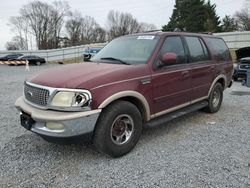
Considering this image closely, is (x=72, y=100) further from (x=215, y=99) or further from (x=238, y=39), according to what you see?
(x=238, y=39)

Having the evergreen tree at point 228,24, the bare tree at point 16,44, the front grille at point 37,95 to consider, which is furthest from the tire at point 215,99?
the bare tree at point 16,44

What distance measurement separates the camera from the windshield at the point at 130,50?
4.10 meters

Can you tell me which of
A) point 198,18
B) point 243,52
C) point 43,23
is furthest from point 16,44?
point 243,52

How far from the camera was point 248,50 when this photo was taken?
11.3 metres

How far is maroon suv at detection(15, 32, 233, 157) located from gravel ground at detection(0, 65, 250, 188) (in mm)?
366

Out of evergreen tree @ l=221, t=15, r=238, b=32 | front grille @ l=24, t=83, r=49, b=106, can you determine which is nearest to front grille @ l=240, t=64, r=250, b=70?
front grille @ l=24, t=83, r=49, b=106

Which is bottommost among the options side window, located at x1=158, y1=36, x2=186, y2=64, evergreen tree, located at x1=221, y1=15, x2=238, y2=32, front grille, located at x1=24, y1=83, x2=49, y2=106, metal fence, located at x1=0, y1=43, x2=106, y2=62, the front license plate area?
metal fence, located at x1=0, y1=43, x2=106, y2=62

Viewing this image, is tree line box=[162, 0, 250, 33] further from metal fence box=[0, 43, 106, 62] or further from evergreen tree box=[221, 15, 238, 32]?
metal fence box=[0, 43, 106, 62]

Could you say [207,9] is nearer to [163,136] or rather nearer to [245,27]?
[245,27]

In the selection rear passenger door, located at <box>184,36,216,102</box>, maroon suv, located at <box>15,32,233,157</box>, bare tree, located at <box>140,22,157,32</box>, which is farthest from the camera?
bare tree, located at <box>140,22,157,32</box>

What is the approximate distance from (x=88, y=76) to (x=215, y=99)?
147 inches

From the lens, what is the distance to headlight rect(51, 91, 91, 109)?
312 centimetres

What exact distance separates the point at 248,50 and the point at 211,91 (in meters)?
7.11

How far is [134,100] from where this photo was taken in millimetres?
3799
